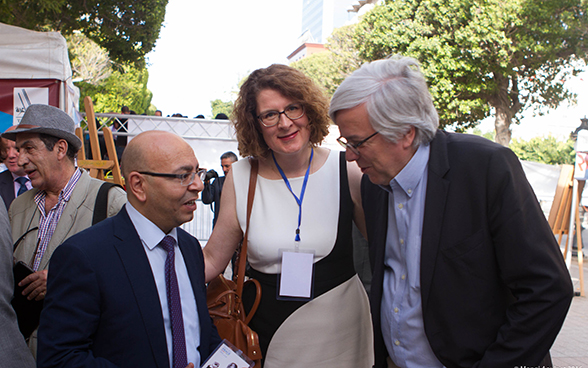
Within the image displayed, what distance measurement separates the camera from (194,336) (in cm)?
180

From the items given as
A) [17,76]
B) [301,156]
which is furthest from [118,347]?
[17,76]

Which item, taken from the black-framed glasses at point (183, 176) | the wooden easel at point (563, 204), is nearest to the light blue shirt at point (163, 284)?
the black-framed glasses at point (183, 176)

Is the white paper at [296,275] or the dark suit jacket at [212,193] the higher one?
the white paper at [296,275]

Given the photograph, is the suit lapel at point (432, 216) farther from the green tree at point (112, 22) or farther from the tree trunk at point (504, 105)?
the tree trunk at point (504, 105)

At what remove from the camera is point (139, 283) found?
1632 mm

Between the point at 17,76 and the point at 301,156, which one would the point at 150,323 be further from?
the point at 17,76

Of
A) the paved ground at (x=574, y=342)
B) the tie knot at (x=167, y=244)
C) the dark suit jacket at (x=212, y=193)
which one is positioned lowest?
the paved ground at (x=574, y=342)

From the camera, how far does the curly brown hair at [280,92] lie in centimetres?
A: 221

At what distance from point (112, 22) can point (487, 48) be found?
16329mm

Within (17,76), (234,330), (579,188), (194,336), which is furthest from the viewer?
→ (579,188)

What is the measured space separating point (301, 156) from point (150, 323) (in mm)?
1115

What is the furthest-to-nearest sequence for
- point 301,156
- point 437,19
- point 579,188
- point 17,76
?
1. point 437,19
2. point 579,188
3. point 17,76
4. point 301,156

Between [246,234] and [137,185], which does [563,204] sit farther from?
[137,185]

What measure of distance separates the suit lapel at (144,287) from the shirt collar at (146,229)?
5 centimetres
